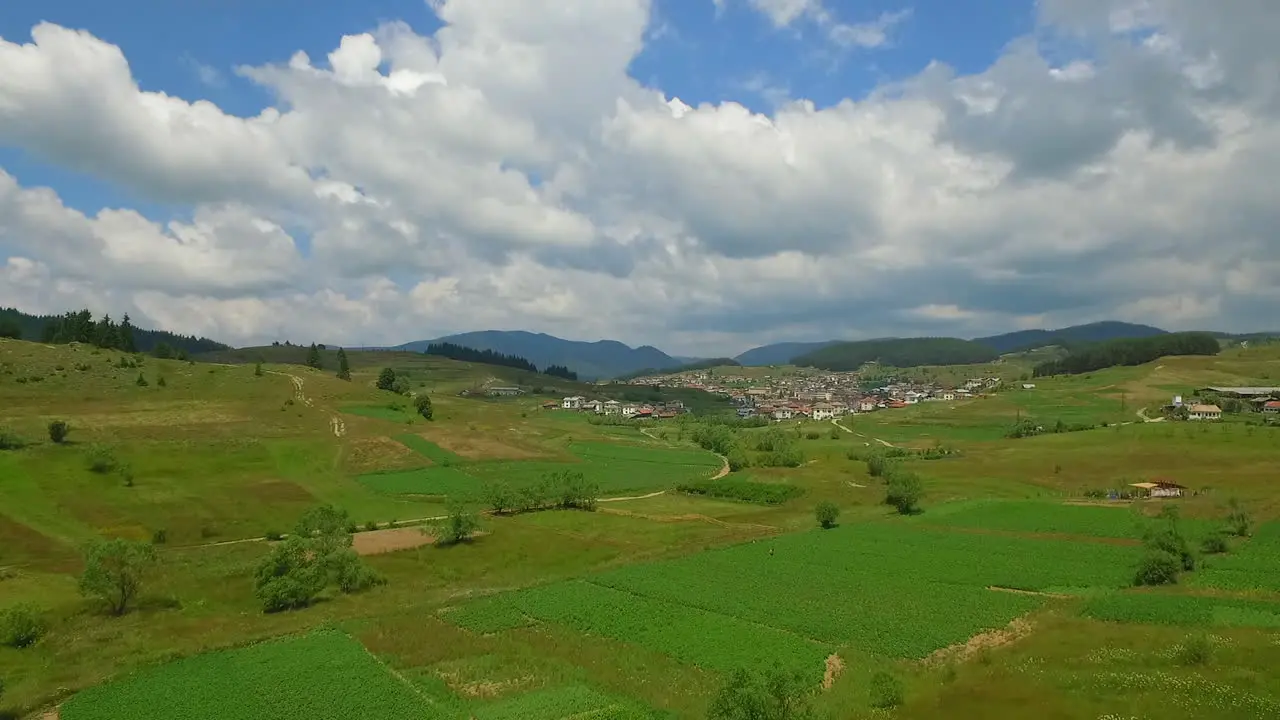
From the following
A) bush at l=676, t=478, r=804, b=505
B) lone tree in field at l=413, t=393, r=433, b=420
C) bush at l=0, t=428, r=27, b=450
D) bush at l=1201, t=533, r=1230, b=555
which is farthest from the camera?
lone tree in field at l=413, t=393, r=433, b=420

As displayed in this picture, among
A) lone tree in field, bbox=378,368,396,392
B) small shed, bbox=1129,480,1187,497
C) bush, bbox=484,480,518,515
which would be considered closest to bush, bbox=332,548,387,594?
bush, bbox=484,480,518,515

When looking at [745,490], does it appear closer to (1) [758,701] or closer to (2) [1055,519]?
(2) [1055,519]

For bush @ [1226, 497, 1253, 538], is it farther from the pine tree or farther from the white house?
the pine tree

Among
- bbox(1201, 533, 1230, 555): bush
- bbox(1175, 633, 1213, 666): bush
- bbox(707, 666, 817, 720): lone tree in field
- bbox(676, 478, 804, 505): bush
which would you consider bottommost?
bbox(676, 478, 804, 505): bush

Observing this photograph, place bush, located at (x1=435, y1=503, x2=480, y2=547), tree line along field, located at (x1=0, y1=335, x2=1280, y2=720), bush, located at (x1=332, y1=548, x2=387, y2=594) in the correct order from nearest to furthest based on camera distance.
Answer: tree line along field, located at (x1=0, y1=335, x2=1280, y2=720), bush, located at (x1=332, y1=548, x2=387, y2=594), bush, located at (x1=435, y1=503, x2=480, y2=547)

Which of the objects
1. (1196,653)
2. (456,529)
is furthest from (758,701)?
(456,529)

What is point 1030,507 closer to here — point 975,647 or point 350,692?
point 975,647
